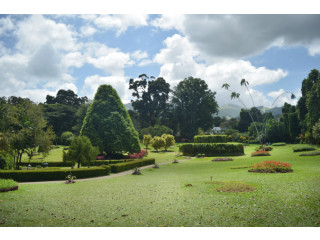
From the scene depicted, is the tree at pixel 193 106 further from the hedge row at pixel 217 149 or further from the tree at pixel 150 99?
the hedge row at pixel 217 149

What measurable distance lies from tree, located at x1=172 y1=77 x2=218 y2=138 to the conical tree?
38519mm

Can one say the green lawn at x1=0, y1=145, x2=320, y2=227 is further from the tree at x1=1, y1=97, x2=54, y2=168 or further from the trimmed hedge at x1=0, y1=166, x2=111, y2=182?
the tree at x1=1, y1=97, x2=54, y2=168

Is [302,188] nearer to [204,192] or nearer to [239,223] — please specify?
[204,192]

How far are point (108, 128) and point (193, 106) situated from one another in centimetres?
4344

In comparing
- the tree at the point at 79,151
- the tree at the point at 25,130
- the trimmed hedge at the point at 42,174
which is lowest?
the trimmed hedge at the point at 42,174

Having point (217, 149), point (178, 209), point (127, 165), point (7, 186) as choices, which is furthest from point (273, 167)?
A: point (217, 149)

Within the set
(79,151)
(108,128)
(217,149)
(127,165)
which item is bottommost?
(127,165)

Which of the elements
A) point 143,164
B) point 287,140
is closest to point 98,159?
point 143,164

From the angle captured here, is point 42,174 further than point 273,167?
Yes

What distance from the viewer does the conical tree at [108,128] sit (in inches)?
1161

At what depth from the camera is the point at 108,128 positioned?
2989cm

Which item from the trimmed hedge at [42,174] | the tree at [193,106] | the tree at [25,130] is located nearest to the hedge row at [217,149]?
the trimmed hedge at [42,174]

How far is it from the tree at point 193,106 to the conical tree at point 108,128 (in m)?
38.5

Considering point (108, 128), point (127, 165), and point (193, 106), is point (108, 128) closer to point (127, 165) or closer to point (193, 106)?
point (127, 165)
